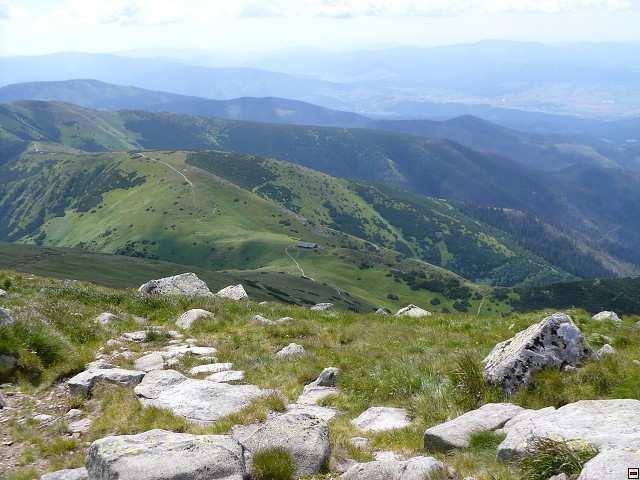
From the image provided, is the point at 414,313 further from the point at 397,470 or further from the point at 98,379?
the point at 397,470

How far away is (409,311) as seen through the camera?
28.7 meters

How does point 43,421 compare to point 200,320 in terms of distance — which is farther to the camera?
point 200,320

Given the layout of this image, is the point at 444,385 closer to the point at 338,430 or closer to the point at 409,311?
the point at 338,430

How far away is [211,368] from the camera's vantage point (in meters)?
15.5

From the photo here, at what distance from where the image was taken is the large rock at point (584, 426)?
312 inches

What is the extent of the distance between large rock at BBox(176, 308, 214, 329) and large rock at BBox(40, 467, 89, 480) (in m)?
11.8

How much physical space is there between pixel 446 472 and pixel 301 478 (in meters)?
2.38

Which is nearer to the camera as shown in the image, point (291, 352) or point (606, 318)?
point (291, 352)

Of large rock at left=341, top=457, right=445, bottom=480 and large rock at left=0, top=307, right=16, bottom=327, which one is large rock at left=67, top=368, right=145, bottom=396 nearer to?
large rock at left=0, top=307, right=16, bottom=327

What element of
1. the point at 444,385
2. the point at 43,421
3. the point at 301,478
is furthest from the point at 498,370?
the point at 43,421

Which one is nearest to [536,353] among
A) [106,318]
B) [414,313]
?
[414,313]

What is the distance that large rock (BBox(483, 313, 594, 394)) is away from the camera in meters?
12.1

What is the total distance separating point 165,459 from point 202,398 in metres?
4.36

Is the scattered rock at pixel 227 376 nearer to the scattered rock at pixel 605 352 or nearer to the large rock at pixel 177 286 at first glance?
the scattered rock at pixel 605 352
